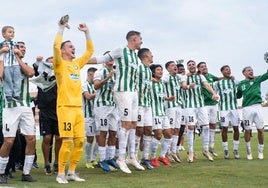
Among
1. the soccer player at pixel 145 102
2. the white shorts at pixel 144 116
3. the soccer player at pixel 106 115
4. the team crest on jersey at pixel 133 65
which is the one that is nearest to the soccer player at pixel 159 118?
the soccer player at pixel 145 102

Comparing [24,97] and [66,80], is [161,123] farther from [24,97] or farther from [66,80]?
[24,97]

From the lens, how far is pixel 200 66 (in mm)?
13570

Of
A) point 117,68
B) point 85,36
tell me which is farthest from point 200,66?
point 85,36

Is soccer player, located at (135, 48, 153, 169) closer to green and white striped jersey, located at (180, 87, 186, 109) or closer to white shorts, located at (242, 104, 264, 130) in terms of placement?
green and white striped jersey, located at (180, 87, 186, 109)

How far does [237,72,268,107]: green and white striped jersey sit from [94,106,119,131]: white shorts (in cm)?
427

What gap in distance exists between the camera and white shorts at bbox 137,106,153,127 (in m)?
10.6

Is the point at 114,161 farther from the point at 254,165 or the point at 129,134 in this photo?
the point at 254,165

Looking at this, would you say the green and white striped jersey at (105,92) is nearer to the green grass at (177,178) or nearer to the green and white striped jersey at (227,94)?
the green grass at (177,178)

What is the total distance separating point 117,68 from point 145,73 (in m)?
1.07

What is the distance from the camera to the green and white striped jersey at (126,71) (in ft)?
31.0

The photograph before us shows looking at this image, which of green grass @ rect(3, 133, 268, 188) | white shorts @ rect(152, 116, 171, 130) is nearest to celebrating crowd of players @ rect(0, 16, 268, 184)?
white shorts @ rect(152, 116, 171, 130)

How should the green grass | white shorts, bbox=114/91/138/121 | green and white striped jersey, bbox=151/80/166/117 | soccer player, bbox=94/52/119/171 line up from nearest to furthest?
the green grass → white shorts, bbox=114/91/138/121 → soccer player, bbox=94/52/119/171 → green and white striped jersey, bbox=151/80/166/117

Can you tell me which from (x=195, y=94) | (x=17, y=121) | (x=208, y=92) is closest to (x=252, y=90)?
(x=208, y=92)

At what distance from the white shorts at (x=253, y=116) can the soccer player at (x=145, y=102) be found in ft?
10.9
